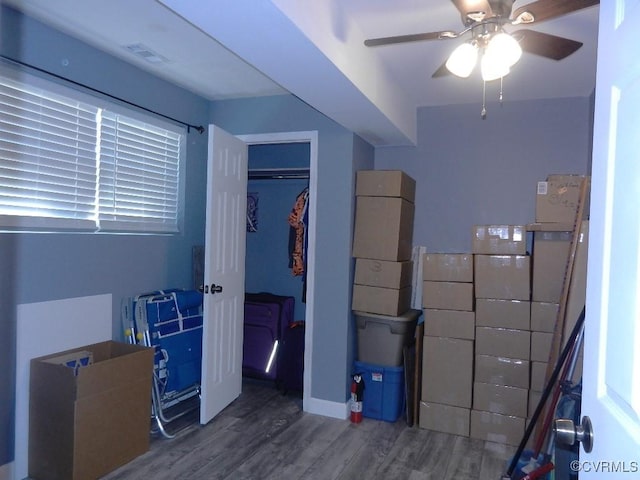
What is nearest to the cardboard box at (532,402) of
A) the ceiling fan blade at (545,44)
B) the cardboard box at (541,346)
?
Answer: the cardboard box at (541,346)

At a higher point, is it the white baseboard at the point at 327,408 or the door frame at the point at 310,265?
the door frame at the point at 310,265

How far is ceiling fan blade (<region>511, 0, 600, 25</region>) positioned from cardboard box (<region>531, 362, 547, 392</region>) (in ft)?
7.00

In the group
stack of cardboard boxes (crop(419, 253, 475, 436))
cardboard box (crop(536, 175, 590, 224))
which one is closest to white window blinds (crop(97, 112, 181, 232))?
stack of cardboard boxes (crop(419, 253, 475, 436))

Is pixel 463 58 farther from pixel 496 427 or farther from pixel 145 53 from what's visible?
pixel 496 427

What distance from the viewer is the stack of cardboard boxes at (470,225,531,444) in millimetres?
2994

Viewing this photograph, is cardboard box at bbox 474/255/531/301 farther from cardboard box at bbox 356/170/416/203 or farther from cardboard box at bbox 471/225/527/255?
cardboard box at bbox 356/170/416/203

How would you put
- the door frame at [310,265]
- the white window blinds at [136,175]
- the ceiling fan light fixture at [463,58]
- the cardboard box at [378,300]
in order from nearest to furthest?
the ceiling fan light fixture at [463,58] → the white window blinds at [136,175] → the cardboard box at [378,300] → the door frame at [310,265]

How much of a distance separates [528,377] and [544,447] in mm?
414

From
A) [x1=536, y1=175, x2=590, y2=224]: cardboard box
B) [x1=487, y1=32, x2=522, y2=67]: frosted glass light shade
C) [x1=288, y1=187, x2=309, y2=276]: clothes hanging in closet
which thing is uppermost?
[x1=487, y1=32, x2=522, y2=67]: frosted glass light shade

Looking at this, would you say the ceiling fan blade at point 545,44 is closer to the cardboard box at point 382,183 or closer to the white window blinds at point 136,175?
the cardboard box at point 382,183

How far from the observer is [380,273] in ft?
10.9

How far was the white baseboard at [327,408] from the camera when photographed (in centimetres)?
338

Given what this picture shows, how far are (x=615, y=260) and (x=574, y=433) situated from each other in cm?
40


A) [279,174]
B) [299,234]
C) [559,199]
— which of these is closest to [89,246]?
[299,234]
